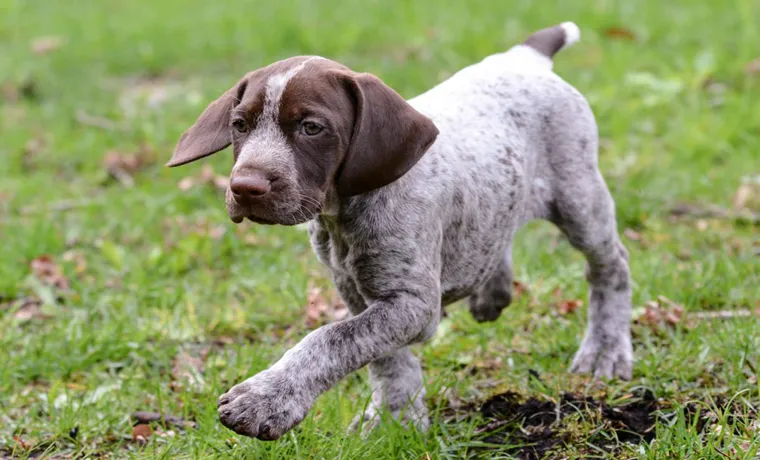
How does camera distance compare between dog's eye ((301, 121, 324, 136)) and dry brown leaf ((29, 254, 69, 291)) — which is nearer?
dog's eye ((301, 121, 324, 136))

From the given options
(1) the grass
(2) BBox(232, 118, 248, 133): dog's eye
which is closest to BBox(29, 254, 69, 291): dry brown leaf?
(1) the grass

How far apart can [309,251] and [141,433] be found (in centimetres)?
214

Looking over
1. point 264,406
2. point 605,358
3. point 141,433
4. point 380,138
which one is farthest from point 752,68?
point 264,406

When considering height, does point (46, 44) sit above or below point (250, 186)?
below

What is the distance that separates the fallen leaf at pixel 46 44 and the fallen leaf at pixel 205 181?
4198 mm

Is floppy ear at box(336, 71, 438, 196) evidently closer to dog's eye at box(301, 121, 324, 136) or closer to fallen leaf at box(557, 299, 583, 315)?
dog's eye at box(301, 121, 324, 136)

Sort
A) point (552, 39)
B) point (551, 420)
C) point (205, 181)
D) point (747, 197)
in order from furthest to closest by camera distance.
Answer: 1. point (205, 181)
2. point (747, 197)
3. point (552, 39)
4. point (551, 420)

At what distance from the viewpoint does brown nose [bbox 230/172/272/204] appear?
3.11 meters

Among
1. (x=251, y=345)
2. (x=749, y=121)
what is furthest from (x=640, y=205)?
(x=251, y=345)

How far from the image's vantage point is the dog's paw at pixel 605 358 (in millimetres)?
4340

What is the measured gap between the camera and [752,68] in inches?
310

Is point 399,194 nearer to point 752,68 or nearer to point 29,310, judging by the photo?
point 29,310

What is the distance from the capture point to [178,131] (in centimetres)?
782

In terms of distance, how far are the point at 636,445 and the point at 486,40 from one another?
5.61 meters
